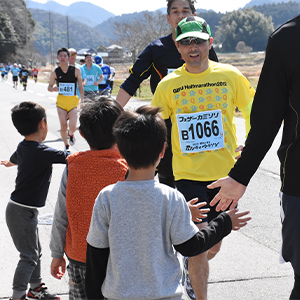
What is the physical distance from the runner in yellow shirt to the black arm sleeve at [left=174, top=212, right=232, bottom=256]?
3.61ft

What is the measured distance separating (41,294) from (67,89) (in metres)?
6.90

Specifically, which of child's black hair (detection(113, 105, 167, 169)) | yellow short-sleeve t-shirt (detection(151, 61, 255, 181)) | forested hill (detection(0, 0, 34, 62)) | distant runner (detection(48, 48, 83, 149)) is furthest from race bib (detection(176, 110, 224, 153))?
forested hill (detection(0, 0, 34, 62))

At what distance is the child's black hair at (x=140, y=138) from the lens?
1.97 meters

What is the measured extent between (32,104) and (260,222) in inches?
121

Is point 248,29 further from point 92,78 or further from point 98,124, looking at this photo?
point 98,124

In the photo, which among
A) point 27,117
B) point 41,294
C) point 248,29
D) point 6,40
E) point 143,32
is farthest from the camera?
point 248,29

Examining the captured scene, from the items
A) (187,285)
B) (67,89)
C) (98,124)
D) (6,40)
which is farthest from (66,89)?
(6,40)

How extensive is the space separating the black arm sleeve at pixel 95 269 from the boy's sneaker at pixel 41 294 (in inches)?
62.2

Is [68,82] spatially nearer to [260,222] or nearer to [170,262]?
[260,222]

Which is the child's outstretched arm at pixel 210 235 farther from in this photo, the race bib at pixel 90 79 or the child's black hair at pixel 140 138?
the race bib at pixel 90 79

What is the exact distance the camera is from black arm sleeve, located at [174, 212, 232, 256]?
1979 mm

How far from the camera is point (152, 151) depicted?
6.52ft

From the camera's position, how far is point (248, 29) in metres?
139

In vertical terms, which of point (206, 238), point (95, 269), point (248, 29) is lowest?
point (95, 269)
